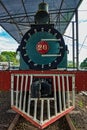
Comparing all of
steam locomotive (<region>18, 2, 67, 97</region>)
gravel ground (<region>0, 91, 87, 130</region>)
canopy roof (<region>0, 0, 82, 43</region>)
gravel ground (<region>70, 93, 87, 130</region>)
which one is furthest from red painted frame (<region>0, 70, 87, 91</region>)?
canopy roof (<region>0, 0, 82, 43</region>)

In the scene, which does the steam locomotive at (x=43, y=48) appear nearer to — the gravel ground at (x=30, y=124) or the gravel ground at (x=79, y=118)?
the gravel ground at (x=30, y=124)

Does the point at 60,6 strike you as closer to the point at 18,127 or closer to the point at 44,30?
the point at 44,30

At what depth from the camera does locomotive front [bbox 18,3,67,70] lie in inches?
330

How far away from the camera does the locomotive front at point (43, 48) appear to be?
839cm

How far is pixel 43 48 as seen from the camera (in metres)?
8.34

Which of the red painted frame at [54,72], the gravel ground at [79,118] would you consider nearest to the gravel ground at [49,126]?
the gravel ground at [79,118]

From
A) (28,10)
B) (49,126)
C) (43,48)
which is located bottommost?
(49,126)

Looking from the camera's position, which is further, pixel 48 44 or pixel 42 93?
pixel 48 44

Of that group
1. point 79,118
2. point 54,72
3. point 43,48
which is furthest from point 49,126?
point 43,48

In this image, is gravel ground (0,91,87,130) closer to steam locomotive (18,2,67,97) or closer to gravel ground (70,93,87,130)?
gravel ground (70,93,87,130)

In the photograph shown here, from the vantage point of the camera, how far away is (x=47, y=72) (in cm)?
740

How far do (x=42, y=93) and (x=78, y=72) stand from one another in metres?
1.00

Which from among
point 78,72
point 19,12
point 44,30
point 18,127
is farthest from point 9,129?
point 19,12

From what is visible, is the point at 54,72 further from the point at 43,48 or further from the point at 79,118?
the point at 79,118
